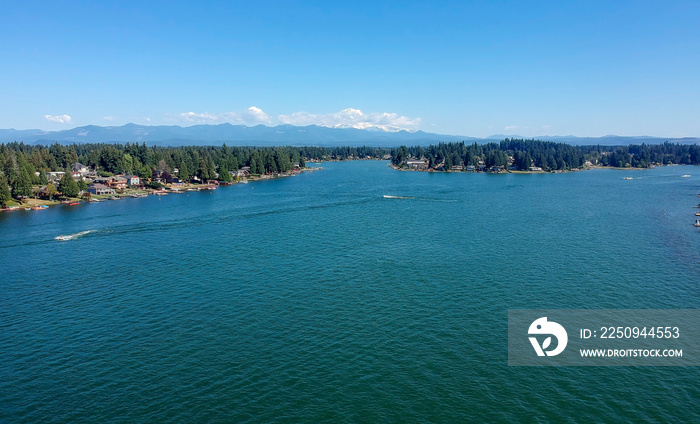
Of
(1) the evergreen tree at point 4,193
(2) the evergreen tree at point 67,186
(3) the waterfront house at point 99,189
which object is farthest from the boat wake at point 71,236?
(3) the waterfront house at point 99,189

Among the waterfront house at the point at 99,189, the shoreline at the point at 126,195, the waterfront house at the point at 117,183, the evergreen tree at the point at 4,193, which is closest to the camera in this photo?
the evergreen tree at the point at 4,193

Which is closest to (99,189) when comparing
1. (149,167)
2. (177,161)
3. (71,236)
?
(149,167)

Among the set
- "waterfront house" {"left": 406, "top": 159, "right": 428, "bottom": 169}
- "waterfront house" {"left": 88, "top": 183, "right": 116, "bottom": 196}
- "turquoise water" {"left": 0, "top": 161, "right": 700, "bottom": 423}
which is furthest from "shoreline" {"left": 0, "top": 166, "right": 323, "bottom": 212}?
"waterfront house" {"left": 406, "top": 159, "right": 428, "bottom": 169}

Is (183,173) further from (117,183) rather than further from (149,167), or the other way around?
(117,183)

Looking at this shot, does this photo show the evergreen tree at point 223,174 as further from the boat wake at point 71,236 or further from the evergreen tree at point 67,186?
the boat wake at point 71,236

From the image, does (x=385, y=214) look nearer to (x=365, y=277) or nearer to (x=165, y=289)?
(x=365, y=277)

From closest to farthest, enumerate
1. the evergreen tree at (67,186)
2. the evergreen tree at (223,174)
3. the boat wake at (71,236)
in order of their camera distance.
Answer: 1. the boat wake at (71,236)
2. the evergreen tree at (67,186)
3. the evergreen tree at (223,174)
